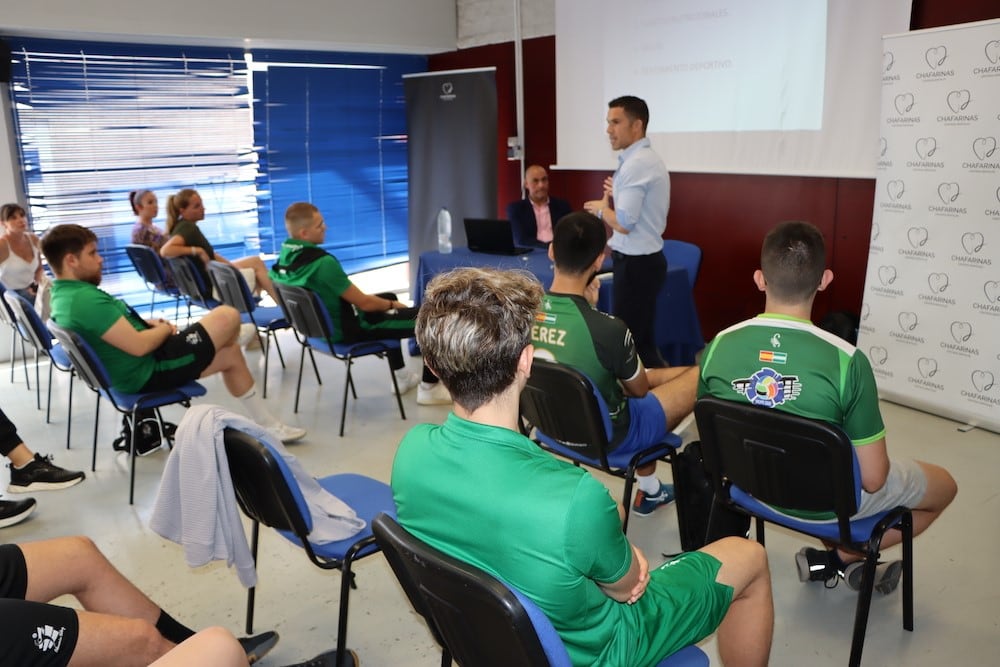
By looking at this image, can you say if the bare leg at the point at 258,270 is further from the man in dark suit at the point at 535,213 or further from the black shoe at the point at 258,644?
the black shoe at the point at 258,644

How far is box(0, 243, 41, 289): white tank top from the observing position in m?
4.75

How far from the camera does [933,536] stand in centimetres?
293

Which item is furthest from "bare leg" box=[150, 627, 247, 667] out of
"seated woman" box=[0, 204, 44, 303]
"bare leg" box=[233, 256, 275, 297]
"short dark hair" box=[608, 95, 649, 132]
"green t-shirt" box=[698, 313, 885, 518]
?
"bare leg" box=[233, 256, 275, 297]

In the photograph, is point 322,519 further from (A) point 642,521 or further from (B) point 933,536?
(B) point 933,536

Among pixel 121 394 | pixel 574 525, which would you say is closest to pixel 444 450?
pixel 574 525

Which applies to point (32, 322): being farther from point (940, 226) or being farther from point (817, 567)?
point (940, 226)

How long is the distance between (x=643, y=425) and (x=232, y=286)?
2935mm

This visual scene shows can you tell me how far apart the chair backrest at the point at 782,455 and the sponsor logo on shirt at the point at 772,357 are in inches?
5.7

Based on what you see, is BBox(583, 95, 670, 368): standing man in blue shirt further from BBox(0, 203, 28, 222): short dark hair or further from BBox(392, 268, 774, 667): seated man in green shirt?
A: BBox(0, 203, 28, 222): short dark hair

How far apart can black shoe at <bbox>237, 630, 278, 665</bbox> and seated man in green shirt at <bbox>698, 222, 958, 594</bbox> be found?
1.41 metres

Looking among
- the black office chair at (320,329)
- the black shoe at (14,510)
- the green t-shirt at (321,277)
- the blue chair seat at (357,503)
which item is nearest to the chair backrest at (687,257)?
the black office chair at (320,329)

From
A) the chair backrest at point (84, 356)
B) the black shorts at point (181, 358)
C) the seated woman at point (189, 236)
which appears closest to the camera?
the chair backrest at point (84, 356)

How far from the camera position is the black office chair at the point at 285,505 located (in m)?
1.94

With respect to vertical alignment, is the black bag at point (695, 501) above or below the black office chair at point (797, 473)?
below
